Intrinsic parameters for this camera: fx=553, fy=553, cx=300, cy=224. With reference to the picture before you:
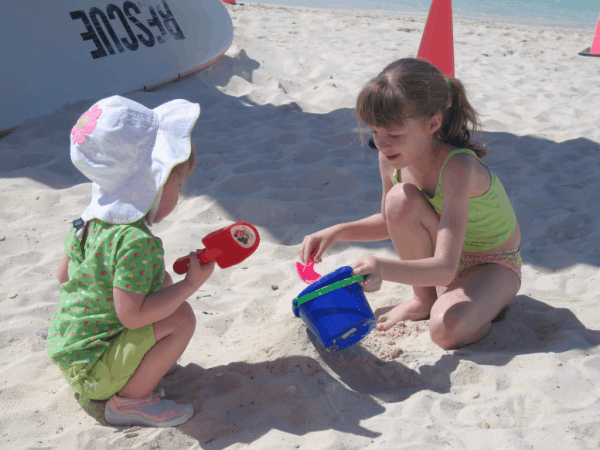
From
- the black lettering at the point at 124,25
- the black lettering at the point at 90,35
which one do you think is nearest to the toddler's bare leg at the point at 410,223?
the black lettering at the point at 90,35

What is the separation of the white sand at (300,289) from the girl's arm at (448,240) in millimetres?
324

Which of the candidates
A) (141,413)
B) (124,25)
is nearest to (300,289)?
(141,413)

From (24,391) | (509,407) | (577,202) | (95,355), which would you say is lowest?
(577,202)

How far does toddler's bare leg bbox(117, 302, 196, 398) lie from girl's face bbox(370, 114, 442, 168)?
2.84 feet

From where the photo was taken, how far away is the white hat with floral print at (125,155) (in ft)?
4.79

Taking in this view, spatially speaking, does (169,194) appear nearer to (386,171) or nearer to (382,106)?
(382,106)

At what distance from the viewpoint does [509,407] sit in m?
1.63

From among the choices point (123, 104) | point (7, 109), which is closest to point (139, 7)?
point (7, 109)

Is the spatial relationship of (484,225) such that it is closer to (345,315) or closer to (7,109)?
(345,315)

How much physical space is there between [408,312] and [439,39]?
10.7ft

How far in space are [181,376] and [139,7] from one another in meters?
A: 3.91

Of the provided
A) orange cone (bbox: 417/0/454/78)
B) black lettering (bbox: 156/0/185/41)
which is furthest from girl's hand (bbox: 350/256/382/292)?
black lettering (bbox: 156/0/185/41)

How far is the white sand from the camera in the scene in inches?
62.2

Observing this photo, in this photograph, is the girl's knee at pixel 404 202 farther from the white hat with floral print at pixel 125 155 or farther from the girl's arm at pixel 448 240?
the white hat with floral print at pixel 125 155
